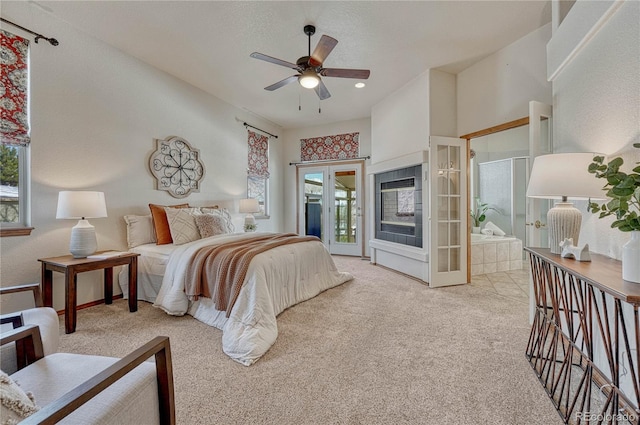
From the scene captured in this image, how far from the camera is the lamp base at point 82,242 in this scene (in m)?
2.53

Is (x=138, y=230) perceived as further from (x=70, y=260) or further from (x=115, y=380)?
(x=115, y=380)

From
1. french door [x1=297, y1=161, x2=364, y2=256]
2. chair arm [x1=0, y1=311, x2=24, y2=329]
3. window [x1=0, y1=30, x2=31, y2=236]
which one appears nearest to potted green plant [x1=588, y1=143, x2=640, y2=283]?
chair arm [x1=0, y1=311, x2=24, y2=329]

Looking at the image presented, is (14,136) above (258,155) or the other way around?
the other way around

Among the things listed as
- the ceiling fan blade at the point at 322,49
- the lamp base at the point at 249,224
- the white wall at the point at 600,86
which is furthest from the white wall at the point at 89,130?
the white wall at the point at 600,86

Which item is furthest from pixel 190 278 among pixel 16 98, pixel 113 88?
pixel 113 88

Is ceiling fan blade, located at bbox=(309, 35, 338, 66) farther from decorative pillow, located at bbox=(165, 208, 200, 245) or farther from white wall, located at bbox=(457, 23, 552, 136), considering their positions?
decorative pillow, located at bbox=(165, 208, 200, 245)

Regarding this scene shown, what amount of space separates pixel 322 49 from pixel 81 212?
2.55 metres

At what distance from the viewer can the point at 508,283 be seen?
3.80 meters

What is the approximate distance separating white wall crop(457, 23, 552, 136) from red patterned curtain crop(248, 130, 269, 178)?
358cm

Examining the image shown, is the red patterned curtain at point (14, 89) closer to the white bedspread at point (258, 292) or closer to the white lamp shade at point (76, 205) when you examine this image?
the white lamp shade at point (76, 205)

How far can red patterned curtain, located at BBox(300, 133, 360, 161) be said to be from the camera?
584 centimetres

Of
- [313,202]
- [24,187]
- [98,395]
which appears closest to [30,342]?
[98,395]

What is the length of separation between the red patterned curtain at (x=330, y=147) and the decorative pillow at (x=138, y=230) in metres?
3.62

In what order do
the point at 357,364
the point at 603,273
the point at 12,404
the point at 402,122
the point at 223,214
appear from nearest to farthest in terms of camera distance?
the point at 12,404
the point at 603,273
the point at 357,364
the point at 223,214
the point at 402,122
